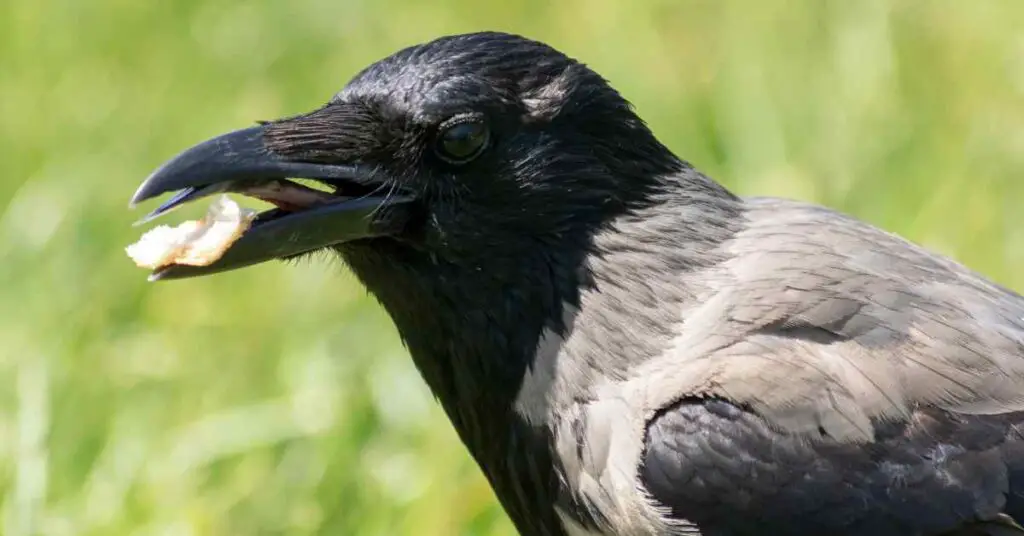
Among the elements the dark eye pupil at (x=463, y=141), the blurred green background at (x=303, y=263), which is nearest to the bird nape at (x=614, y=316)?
the dark eye pupil at (x=463, y=141)

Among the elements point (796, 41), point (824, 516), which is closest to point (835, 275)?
point (824, 516)

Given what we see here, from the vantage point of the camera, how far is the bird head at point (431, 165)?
143 inches

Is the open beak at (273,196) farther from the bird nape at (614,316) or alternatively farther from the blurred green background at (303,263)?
the blurred green background at (303,263)

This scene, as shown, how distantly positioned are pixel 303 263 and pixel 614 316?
3.07 meters

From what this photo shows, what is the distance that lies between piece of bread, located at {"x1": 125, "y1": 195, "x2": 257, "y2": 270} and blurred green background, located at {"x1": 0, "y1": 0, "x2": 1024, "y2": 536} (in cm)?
141

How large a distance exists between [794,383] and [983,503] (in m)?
0.49

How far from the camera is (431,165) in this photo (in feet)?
12.2

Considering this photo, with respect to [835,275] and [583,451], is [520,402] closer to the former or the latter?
[583,451]

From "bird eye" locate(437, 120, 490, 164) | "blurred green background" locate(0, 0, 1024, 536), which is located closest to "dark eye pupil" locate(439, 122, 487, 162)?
"bird eye" locate(437, 120, 490, 164)

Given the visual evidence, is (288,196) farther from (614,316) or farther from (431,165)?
(614,316)

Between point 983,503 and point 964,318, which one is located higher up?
point 964,318

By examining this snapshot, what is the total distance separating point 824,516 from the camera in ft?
11.6

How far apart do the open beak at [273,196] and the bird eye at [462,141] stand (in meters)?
0.14

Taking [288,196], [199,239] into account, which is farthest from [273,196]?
[199,239]
